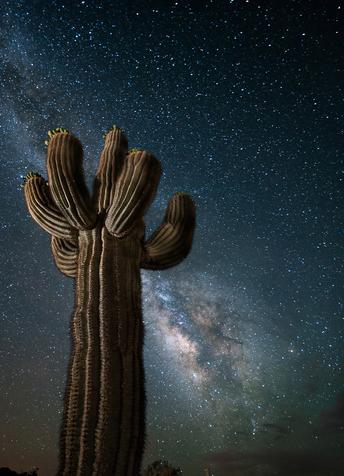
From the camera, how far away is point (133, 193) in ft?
16.5

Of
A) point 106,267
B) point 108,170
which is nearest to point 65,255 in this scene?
point 106,267

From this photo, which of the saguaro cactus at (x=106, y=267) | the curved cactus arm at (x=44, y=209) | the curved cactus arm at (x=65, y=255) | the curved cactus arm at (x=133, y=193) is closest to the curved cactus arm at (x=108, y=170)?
the saguaro cactus at (x=106, y=267)

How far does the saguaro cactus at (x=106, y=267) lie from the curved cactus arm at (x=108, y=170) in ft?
0.04

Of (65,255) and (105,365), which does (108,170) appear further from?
(105,365)

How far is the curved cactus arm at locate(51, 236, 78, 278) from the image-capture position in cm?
564

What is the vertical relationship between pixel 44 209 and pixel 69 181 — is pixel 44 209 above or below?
below

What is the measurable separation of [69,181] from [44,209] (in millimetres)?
655

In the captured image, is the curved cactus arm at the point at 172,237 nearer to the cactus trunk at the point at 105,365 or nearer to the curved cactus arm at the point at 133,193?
the cactus trunk at the point at 105,365

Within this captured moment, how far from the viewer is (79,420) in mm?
4199

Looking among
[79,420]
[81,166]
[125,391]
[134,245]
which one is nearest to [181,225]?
[134,245]

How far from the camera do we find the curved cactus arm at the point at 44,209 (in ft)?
17.8

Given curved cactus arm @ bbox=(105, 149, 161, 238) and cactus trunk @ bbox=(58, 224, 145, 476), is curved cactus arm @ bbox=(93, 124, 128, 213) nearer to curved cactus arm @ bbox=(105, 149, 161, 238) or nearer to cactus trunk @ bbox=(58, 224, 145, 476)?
curved cactus arm @ bbox=(105, 149, 161, 238)

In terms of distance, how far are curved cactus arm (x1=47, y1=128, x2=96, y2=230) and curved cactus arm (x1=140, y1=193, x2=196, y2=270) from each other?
846mm

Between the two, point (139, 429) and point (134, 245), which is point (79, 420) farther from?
point (134, 245)
